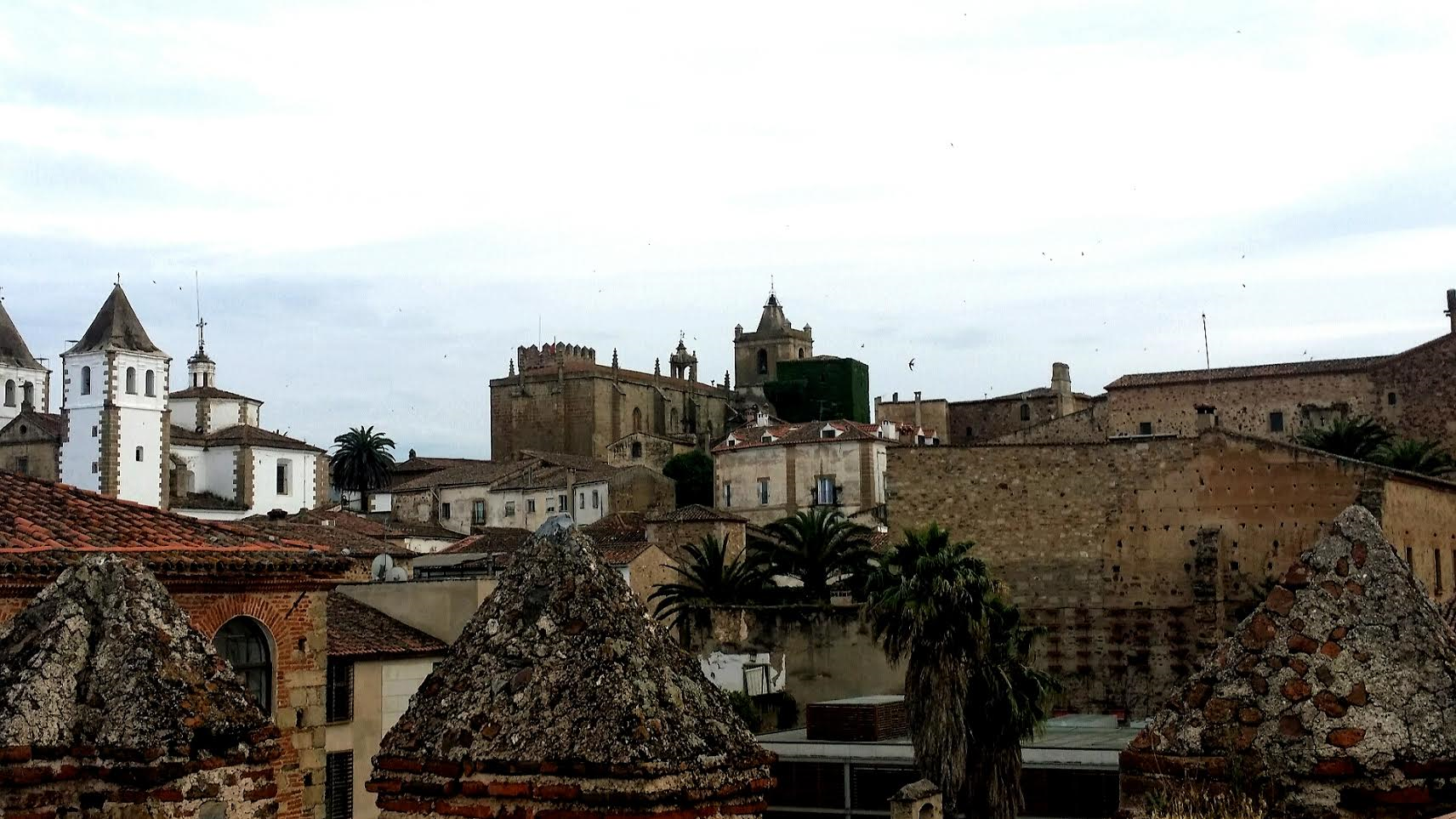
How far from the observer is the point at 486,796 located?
5191 mm

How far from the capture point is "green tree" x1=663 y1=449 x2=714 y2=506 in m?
79.8

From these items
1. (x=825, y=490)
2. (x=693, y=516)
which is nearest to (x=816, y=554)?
(x=693, y=516)

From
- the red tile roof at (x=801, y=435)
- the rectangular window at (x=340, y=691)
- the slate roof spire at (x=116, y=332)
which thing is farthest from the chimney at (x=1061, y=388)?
the rectangular window at (x=340, y=691)

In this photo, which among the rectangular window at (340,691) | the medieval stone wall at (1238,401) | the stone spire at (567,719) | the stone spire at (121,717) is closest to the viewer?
the stone spire at (567,719)

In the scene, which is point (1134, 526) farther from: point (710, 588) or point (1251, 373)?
Answer: point (1251, 373)

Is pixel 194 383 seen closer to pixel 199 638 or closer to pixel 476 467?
pixel 476 467

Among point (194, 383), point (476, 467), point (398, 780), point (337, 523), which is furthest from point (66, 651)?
point (194, 383)

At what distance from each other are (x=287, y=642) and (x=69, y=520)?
7.19 feet

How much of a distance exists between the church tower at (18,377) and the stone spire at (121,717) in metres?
87.6

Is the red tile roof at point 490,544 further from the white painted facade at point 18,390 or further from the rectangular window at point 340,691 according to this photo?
the white painted facade at point 18,390

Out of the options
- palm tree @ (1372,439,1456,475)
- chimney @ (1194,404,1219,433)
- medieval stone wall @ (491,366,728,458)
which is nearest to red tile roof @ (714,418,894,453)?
chimney @ (1194,404,1219,433)

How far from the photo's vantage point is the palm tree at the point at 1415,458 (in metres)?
43.3

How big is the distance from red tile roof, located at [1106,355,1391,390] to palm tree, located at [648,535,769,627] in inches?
624

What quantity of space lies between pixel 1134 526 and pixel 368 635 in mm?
16885
